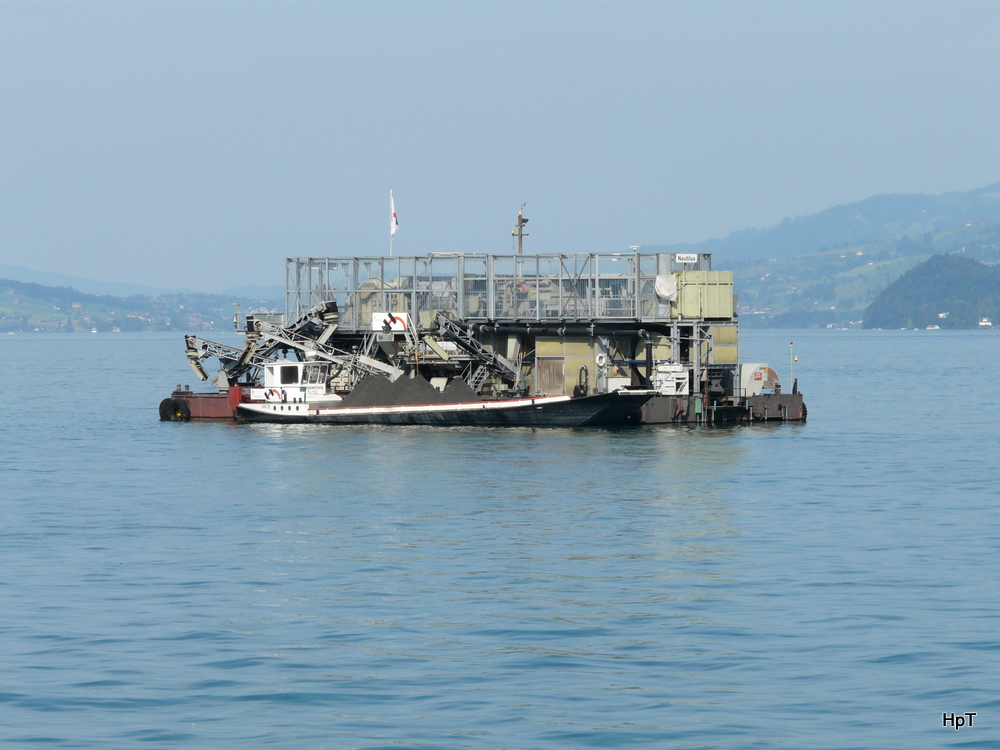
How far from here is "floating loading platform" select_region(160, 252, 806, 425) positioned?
245 ft

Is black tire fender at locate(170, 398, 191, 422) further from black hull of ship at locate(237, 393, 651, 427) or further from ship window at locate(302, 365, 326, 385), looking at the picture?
black hull of ship at locate(237, 393, 651, 427)

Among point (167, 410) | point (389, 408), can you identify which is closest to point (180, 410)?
point (167, 410)

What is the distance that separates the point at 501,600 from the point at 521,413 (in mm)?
41810

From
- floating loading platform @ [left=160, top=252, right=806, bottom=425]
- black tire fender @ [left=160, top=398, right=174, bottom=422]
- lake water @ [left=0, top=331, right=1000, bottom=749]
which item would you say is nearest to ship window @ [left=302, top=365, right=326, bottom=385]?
floating loading platform @ [left=160, top=252, right=806, bottom=425]

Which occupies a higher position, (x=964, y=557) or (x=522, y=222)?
(x=522, y=222)

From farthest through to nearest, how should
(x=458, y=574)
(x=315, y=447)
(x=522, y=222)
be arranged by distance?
(x=522, y=222) < (x=315, y=447) < (x=458, y=574)

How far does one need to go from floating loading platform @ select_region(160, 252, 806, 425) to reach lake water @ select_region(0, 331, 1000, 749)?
11.7m

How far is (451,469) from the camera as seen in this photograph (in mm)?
57219

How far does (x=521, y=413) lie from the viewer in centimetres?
7319

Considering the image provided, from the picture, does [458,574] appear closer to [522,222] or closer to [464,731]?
[464,731]

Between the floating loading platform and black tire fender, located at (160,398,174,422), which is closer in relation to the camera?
the floating loading platform

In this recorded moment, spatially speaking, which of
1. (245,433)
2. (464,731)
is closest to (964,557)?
(464,731)

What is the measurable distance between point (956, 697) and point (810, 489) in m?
27.7

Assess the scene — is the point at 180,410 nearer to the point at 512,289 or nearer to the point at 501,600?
the point at 512,289
